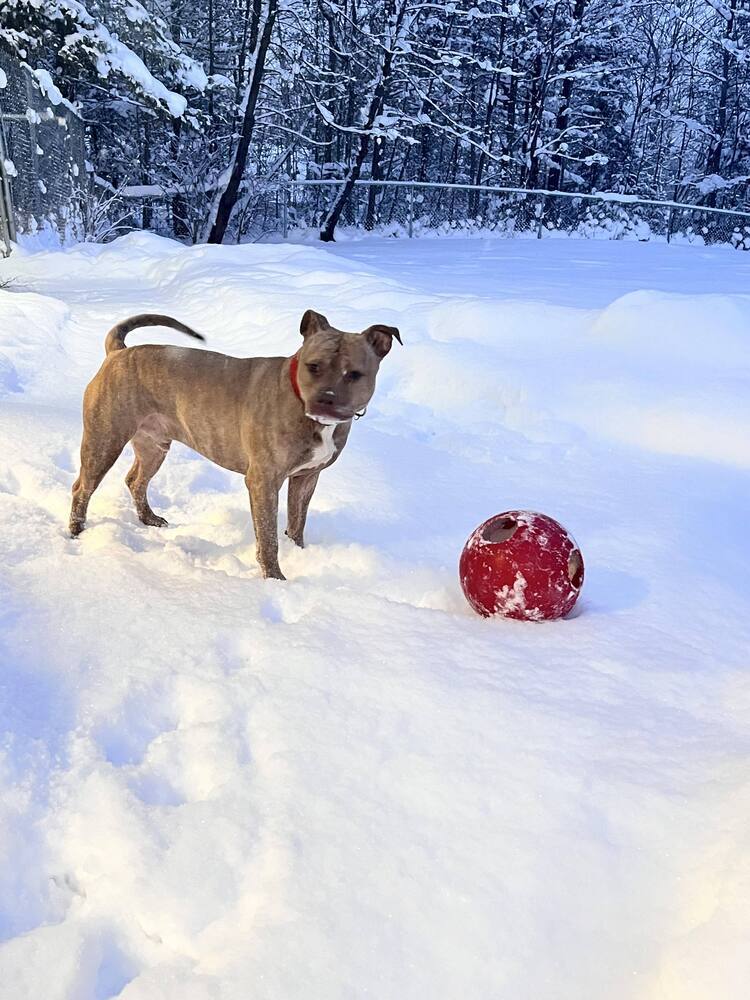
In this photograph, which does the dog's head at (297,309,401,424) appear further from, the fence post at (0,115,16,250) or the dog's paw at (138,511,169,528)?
the fence post at (0,115,16,250)

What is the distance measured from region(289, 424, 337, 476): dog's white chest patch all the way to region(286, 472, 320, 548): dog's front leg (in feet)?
0.63

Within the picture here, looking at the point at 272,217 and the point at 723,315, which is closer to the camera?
the point at 723,315

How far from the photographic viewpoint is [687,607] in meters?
2.82

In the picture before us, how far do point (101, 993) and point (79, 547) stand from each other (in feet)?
6.86

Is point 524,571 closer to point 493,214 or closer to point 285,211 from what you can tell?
point 285,211

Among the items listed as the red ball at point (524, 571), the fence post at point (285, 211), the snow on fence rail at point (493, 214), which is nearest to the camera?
the red ball at point (524, 571)

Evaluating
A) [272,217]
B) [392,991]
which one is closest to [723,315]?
[392,991]

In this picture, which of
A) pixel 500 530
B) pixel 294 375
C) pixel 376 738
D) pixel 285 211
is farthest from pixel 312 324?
pixel 285 211

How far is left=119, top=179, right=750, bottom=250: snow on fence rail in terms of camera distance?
66.4 ft

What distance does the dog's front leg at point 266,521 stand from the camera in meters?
3.12

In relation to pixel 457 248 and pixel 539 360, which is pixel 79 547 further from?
pixel 457 248

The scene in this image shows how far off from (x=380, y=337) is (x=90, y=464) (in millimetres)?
1444

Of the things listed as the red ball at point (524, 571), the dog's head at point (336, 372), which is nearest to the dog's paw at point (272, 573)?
the dog's head at point (336, 372)

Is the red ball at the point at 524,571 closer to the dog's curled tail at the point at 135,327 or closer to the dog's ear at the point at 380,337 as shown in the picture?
the dog's ear at the point at 380,337
